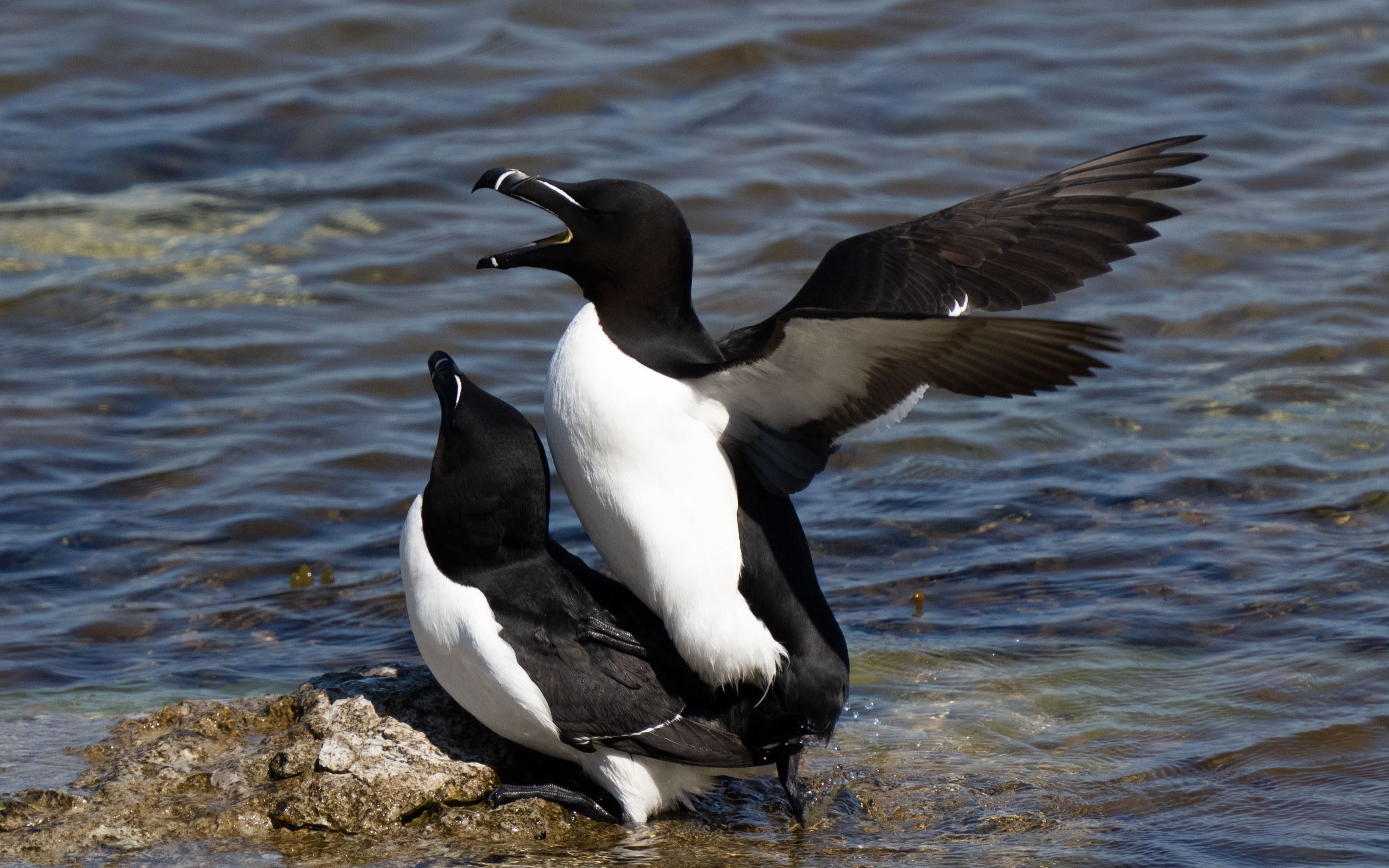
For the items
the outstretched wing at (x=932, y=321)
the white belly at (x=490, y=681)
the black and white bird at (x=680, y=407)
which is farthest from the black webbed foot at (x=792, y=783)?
the outstretched wing at (x=932, y=321)

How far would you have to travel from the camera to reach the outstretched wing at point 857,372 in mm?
4164

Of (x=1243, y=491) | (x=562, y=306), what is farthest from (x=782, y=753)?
(x=562, y=306)

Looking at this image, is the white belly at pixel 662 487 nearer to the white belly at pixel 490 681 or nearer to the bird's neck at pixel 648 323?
the bird's neck at pixel 648 323

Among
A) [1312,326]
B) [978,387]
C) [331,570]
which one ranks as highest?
[978,387]

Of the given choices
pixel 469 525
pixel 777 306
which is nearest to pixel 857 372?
pixel 469 525

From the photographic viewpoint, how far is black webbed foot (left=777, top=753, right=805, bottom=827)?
190 inches

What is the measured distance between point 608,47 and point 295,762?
9768 mm

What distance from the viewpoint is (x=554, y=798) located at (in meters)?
4.66

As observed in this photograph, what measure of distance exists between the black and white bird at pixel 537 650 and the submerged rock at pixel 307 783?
5.0 inches

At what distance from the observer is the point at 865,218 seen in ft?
35.2

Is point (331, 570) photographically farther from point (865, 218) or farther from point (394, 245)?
point (865, 218)

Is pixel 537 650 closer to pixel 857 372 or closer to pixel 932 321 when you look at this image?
pixel 857 372

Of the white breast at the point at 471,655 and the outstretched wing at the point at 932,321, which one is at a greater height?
the outstretched wing at the point at 932,321

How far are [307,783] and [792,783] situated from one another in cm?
142
